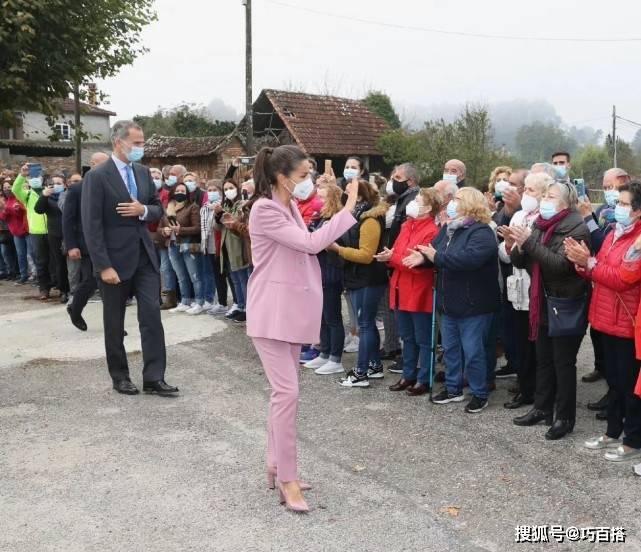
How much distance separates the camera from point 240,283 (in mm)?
9172

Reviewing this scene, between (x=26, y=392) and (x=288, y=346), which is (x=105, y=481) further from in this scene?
(x=26, y=392)

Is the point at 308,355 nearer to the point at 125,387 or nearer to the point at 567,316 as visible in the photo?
the point at 125,387

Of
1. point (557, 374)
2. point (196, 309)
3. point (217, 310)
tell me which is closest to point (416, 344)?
point (557, 374)

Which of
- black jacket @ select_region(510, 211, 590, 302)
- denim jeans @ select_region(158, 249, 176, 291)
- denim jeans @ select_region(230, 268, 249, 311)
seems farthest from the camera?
denim jeans @ select_region(158, 249, 176, 291)

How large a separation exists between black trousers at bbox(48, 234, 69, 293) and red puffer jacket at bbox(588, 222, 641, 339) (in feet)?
28.5

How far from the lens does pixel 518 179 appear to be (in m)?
6.70

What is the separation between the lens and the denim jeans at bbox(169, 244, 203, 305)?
32.2ft

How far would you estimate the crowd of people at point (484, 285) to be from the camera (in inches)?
182

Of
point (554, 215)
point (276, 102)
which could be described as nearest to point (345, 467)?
point (554, 215)

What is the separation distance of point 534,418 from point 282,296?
8.06 ft

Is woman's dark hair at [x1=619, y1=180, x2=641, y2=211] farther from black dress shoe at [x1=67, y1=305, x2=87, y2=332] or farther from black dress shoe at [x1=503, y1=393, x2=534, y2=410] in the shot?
black dress shoe at [x1=67, y1=305, x2=87, y2=332]

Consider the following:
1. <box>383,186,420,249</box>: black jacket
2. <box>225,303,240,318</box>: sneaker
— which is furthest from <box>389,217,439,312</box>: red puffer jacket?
<box>225,303,240,318</box>: sneaker

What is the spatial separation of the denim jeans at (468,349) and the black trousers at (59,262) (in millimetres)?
7375

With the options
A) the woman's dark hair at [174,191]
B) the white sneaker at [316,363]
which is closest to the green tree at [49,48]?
the woman's dark hair at [174,191]
